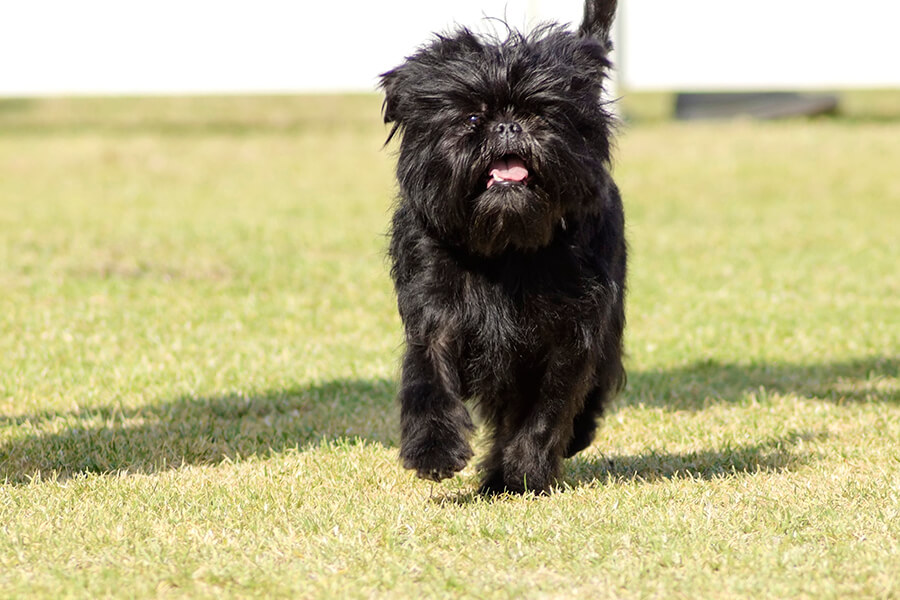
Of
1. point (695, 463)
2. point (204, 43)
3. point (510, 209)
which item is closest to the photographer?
point (510, 209)

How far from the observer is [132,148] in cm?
2038

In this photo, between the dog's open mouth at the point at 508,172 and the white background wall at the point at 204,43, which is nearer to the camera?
the dog's open mouth at the point at 508,172

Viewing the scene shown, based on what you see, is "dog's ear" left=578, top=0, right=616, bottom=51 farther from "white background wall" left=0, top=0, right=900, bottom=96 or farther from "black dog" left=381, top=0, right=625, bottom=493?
"white background wall" left=0, top=0, right=900, bottom=96

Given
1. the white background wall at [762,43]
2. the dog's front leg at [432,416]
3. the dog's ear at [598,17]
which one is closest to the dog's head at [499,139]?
the dog's front leg at [432,416]

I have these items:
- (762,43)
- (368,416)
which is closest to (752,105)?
(762,43)

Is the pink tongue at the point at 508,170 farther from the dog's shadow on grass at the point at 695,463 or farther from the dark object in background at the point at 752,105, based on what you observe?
the dark object in background at the point at 752,105

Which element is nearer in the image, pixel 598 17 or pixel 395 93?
pixel 395 93

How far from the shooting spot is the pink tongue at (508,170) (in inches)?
181

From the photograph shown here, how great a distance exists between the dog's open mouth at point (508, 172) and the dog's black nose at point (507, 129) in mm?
95

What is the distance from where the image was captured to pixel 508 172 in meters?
4.63

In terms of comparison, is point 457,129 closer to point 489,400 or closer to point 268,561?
point 489,400

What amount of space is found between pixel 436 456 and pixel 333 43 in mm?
18815

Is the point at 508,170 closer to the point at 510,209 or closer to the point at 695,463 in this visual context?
the point at 510,209

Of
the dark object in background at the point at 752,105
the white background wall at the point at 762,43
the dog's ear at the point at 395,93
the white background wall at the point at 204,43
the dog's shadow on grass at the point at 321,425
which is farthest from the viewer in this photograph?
the dark object in background at the point at 752,105
